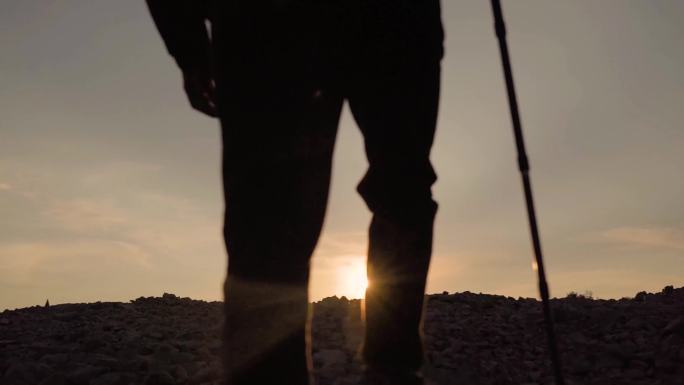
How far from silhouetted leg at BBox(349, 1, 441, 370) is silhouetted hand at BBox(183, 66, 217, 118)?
2.40ft

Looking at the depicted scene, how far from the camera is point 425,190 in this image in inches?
106

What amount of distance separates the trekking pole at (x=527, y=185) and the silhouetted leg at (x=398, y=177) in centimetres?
43

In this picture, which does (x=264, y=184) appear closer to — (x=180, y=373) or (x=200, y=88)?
(x=200, y=88)

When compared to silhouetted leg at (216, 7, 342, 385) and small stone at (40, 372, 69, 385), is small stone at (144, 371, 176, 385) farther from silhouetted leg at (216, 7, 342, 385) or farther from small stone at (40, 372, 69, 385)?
silhouetted leg at (216, 7, 342, 385)

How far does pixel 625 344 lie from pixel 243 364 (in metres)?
6.23

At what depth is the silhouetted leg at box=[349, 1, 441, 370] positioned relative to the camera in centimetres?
252

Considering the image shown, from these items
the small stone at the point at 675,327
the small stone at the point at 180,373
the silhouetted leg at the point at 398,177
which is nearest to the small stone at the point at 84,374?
the small stone at the point at 180,373

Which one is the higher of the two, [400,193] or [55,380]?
[400,193]

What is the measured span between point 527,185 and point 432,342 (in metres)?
4.96

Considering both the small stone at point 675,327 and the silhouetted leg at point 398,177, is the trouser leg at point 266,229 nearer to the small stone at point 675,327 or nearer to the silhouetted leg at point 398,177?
the silhouetted leg at point 398,177

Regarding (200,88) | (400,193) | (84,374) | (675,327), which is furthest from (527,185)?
(675,327)

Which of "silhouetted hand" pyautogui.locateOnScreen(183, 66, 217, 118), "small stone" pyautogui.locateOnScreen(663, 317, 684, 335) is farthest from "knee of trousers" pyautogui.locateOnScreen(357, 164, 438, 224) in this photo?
"small stone" pyautogui.locateOnScreen(663, 317, 684, 335)

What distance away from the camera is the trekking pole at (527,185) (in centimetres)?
268

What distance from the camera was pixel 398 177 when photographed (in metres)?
2.60
